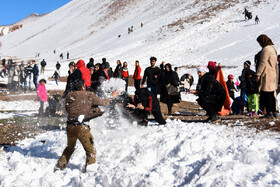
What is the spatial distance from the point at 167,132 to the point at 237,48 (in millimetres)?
29162

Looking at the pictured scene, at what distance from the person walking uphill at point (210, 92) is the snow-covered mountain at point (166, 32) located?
880 inches

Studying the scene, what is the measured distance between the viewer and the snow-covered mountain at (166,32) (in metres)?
35.7

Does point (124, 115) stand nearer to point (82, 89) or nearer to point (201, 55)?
point (82, 89)

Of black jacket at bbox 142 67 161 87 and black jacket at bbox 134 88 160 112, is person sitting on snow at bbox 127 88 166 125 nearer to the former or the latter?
black jacket at bbox 134 88 160 112

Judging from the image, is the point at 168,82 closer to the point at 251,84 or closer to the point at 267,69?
the point at 251,84

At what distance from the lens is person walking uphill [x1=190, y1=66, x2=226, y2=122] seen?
631 cm

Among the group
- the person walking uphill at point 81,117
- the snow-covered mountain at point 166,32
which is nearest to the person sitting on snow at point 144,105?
the person walking uphill at point 81,117

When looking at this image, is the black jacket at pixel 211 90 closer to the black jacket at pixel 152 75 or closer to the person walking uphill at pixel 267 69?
the person walking uphill at pixel 267 69

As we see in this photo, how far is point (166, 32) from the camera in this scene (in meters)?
49.5

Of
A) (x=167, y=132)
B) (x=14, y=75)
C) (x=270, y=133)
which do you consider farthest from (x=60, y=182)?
(x=14, y=75)

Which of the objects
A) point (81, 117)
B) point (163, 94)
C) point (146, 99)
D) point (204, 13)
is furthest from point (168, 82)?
point (204, 13)

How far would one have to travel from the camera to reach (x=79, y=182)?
4148mm

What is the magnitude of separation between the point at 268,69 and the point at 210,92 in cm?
127

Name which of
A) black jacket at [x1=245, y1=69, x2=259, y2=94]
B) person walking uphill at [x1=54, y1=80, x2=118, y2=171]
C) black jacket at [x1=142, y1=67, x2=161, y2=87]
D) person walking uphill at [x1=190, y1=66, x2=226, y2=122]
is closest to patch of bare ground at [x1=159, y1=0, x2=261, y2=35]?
black jacket at [x1=142, y1=67, x2=161, y2=87]
